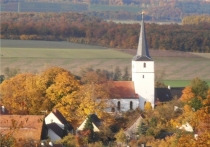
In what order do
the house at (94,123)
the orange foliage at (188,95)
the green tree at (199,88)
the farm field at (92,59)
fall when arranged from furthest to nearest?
1. the farm field at (92,59)
2. the green tree at (199,88)
3. the orange foliage at (188,95)
4. the house at (94,123)

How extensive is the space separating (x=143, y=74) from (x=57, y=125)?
12.2m

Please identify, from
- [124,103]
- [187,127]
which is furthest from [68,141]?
[124,103]

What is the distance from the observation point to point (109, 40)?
75.9 metres

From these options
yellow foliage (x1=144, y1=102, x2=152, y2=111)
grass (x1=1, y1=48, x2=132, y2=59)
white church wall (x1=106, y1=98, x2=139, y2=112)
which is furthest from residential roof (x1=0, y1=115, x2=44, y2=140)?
grass (x1=1, y1=48, x2=132, y2=59)

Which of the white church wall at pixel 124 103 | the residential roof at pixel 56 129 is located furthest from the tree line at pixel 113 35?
the residential roof at pixel 56 129

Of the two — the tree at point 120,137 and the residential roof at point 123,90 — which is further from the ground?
the residential roof at point 123,90

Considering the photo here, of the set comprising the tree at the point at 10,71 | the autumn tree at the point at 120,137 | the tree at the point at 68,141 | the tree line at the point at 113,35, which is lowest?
the autumn tree at the point at 120,137

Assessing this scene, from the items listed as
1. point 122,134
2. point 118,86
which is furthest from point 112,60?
point 122,134

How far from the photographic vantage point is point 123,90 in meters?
47.6

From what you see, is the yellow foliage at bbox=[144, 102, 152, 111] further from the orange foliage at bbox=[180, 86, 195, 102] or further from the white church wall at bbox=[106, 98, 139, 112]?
the orange foliage at bbox=[180, 86, 195, 102]

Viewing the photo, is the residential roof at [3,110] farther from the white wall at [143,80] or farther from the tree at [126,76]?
the tree at [126,76]

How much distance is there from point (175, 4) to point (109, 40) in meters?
68.8

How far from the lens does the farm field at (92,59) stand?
6125 cm

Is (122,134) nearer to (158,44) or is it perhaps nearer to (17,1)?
(158,44)
